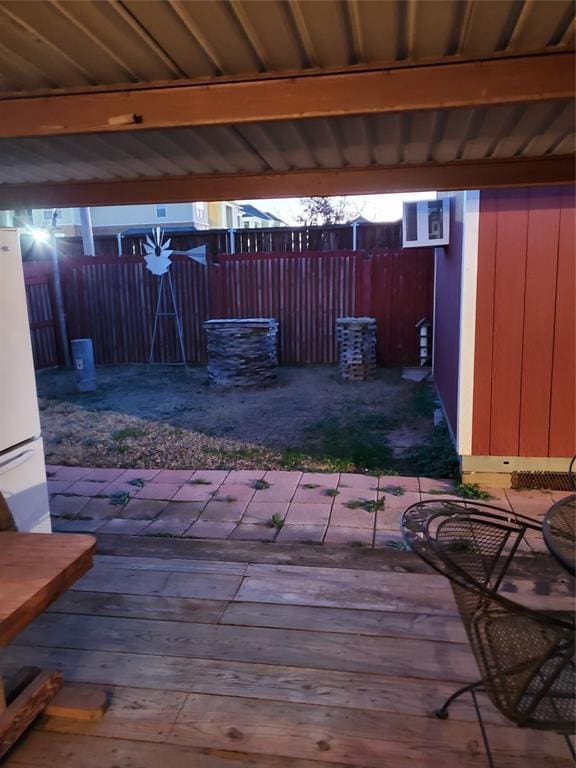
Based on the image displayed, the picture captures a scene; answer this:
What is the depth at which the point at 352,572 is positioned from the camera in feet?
10.1

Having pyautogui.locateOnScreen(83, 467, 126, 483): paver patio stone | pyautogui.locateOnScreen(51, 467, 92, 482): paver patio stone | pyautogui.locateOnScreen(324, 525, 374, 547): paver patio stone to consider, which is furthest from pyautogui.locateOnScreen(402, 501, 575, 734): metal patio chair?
pyautogui.locateOnScreen(51, 467, 92, 482): paver patio stone

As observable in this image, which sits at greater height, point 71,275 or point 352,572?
point 71,275

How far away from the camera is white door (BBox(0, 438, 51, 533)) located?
282cm

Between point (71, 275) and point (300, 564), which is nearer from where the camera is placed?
point (300, 564)

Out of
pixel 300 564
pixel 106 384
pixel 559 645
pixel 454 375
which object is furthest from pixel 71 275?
pixel 559 645

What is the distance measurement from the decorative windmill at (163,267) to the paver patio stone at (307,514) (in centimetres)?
662

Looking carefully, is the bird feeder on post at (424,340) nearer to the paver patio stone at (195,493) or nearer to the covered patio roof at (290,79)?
the paver patio stone at (195,493)

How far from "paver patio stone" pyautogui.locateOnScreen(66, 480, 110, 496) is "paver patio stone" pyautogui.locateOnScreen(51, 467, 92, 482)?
5.7 inches

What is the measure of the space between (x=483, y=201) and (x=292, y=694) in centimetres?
344

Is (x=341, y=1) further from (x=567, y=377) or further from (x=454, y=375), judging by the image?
(x=454, y=375)

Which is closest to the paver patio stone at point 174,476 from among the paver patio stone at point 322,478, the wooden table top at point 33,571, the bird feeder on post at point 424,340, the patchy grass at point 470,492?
the paver patio stone at point 322,478

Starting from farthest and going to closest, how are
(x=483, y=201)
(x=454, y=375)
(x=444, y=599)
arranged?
(x=454, y=375) < (x=483, y=201) < (x=444, y=599)

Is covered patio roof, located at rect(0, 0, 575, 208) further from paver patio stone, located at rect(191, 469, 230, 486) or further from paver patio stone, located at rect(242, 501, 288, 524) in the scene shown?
paver patio stone, located at rect(191, 469, 230, 486)

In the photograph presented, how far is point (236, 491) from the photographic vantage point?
441cm
